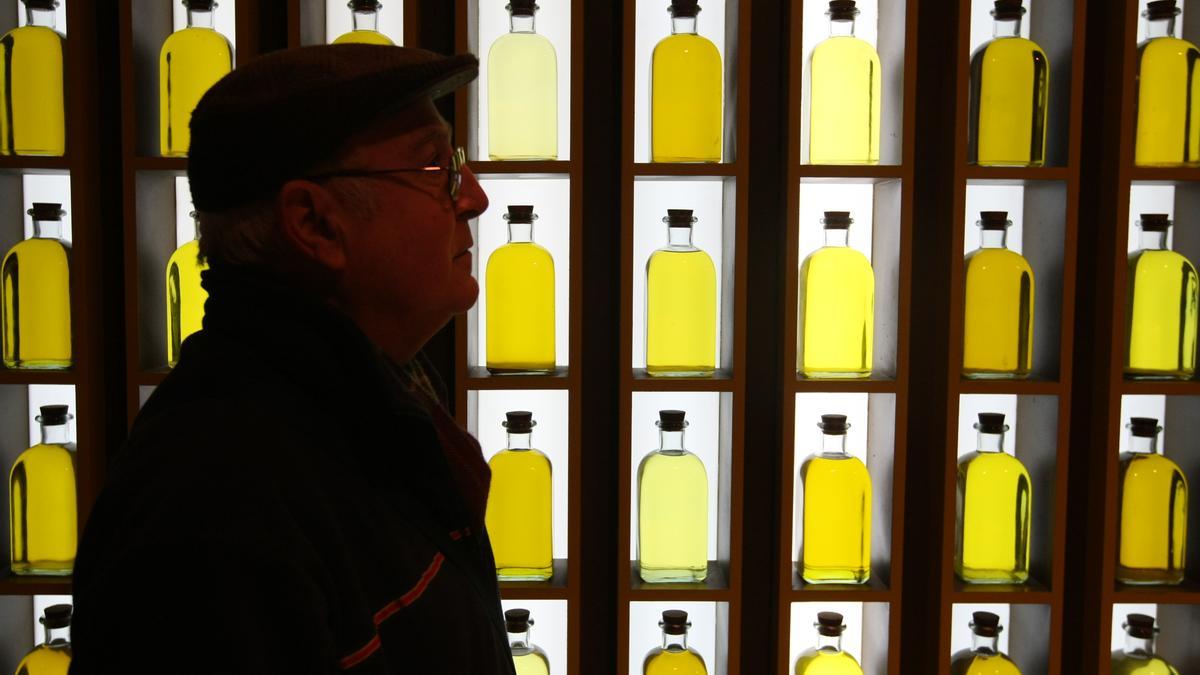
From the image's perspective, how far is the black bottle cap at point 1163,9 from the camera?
1.53m

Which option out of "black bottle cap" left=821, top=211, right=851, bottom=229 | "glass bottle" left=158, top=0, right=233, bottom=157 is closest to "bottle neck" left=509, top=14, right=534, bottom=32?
"glass bottle" left=158, top=0, right=233, bottom=157

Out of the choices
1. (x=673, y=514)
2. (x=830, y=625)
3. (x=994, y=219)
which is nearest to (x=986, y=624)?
(x=830, y=625)

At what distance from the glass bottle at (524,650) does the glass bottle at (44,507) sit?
0.70 m

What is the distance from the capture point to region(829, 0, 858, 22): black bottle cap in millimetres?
1500

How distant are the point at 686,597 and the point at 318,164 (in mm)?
1001

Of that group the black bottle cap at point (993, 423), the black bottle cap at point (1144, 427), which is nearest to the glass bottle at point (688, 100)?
the black bottle cap at point (993, 423)

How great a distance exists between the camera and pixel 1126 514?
62.1 inches

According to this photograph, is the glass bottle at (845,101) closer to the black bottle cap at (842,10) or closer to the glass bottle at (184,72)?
the black bottle cap at (842,10)

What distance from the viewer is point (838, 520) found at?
5.11 feet

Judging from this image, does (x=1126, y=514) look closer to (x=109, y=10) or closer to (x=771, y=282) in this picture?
(x=771, y=282)

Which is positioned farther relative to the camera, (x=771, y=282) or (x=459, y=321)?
(x=771, y=282)

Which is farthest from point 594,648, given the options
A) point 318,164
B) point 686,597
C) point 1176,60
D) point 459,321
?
point 1176,60

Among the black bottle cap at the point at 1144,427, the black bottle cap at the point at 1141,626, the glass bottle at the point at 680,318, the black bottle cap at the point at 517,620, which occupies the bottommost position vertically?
the black bottle cap at the point at 1141,626

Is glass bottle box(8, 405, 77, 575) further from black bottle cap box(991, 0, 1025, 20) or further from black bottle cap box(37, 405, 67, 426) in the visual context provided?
black bottle cap box(991, 0, 1025, 20)
